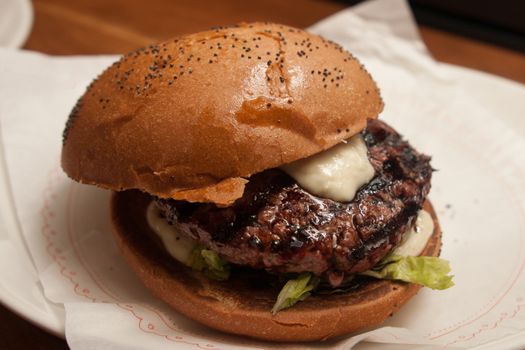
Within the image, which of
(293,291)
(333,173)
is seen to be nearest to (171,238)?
(293,291)

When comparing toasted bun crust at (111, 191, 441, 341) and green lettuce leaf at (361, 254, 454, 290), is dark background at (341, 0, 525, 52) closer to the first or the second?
green lettuce leaf at (361, 254, 454, 290)

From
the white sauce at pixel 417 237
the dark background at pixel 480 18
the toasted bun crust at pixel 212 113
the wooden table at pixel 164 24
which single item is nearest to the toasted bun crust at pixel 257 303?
the white sauce at pixel 417 237

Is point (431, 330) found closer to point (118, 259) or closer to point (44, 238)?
point (118, 259)

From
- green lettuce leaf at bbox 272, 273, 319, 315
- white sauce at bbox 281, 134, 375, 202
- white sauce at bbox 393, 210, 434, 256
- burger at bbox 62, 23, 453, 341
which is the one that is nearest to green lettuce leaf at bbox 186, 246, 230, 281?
burger at bbox 62, 23, 453, 341

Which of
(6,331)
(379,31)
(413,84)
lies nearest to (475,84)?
(413,84)

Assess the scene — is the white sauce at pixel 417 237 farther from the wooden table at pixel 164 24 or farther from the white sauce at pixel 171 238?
the wooden table at pixel 164 24

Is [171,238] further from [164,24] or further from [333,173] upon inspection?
[164,24]
